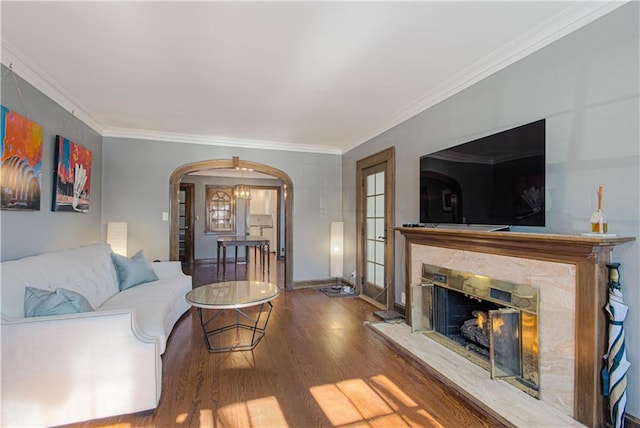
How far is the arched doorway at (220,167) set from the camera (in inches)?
185

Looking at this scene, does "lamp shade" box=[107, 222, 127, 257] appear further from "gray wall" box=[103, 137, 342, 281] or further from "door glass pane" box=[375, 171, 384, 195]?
"door glass pane" box=[375, 171, 384, 195]

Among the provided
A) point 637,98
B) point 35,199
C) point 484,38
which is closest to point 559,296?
point 637,98

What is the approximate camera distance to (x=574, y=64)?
2002 millimetres

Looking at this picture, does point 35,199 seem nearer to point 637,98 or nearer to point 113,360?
point 113,360

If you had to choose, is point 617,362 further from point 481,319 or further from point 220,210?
point 220,210

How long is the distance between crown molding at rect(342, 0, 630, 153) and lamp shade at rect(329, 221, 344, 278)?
2.40 meters

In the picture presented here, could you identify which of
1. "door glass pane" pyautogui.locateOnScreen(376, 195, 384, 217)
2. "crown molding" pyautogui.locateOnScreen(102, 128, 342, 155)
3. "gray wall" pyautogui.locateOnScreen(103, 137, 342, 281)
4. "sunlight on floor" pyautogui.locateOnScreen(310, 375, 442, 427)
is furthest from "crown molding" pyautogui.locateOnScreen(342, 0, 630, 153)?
"sunlight on floor" pyautogui.locateOnScreen(310, 375, 442, 427)

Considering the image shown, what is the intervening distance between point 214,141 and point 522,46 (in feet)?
13.5

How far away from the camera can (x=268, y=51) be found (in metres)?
2.39

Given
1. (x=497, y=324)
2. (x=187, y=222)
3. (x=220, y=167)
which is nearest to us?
(x=497, y=324)

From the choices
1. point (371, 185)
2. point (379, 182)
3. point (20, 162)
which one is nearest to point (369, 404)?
point (379, 182)

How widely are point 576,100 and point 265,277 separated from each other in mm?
5572

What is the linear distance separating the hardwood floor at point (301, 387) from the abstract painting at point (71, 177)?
1818mm

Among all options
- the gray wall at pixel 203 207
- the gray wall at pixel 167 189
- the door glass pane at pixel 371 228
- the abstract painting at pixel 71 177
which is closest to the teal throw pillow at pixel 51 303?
the abstract painting at pixel 71 177
